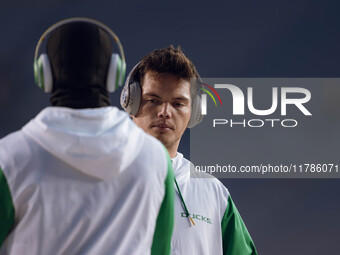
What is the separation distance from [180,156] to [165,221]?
0.98 metres

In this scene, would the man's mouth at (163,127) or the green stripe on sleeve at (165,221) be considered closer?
the green stripe on sleeve at (165,221)

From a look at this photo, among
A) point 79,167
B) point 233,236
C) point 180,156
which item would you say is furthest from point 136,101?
point 79,167

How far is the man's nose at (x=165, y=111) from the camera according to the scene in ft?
6.58

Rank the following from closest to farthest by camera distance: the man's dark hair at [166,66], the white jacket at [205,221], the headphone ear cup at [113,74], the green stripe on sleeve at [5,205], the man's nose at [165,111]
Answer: the green stripe on sleeve at [5,205] → the headphone ear cup at [113,74] → the white jacket at [205,221] → the man's nose at [165,111] → the man's dark hair at [166,66]

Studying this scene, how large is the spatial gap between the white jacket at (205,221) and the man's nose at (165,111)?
0.20m

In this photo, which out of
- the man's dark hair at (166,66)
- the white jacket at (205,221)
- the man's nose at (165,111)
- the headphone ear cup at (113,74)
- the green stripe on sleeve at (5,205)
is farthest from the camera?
the man's dark hair at (166,66)

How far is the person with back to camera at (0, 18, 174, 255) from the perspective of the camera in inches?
38.6

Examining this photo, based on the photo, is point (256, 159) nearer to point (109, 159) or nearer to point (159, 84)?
point (159, 84)

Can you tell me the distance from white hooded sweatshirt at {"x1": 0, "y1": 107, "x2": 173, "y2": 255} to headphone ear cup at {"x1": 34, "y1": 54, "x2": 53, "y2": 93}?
0.26ft

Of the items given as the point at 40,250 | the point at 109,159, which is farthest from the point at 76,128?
the point at 40,250

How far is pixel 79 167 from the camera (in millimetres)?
1000

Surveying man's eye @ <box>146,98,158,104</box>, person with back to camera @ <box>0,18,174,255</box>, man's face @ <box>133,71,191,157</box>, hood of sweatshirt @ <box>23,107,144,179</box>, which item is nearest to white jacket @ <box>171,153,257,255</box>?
man's face @ <box>133,71,191,157</box>

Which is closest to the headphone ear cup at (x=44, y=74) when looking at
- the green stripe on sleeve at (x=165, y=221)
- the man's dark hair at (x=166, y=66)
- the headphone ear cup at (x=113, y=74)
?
the headphone ear cup at (x=113, y=74)

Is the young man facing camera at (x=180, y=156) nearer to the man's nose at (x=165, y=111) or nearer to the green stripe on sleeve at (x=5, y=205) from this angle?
the man's nose at (x=165, y=111)
